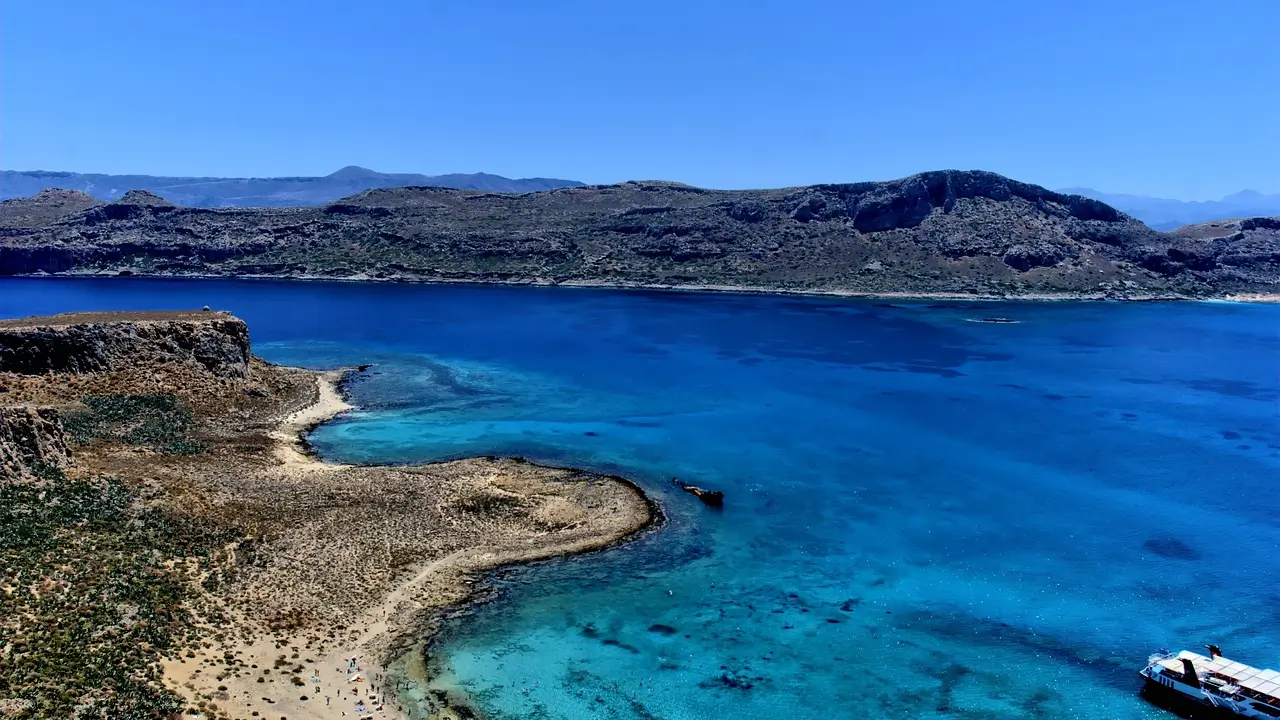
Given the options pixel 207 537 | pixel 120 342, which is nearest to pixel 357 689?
pixel 207 537

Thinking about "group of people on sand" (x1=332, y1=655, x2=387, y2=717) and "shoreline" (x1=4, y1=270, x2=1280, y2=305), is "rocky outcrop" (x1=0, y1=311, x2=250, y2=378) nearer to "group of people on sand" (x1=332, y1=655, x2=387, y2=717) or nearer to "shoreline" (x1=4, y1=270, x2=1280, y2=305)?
"group of people on sand" (x1=332, y1=655, x2=387, y2=717)

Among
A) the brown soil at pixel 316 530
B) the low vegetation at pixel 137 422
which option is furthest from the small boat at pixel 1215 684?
the low vegetation at pixel 137 422

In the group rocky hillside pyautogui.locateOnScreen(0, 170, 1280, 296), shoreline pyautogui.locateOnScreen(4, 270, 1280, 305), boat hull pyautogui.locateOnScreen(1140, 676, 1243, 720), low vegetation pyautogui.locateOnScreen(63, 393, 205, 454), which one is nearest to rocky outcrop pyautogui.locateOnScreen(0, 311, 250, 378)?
low vegetation pyautogui.locateOnScreen(63, 393, 205, 454)

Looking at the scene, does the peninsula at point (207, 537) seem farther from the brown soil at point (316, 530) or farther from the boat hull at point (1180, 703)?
the boat hull at point (1180, 703)

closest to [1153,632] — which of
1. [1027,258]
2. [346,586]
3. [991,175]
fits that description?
[346,586]

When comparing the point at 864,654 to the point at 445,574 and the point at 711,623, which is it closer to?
the point at 711,623

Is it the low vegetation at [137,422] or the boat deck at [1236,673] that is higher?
the low vegetation at [137,422]
